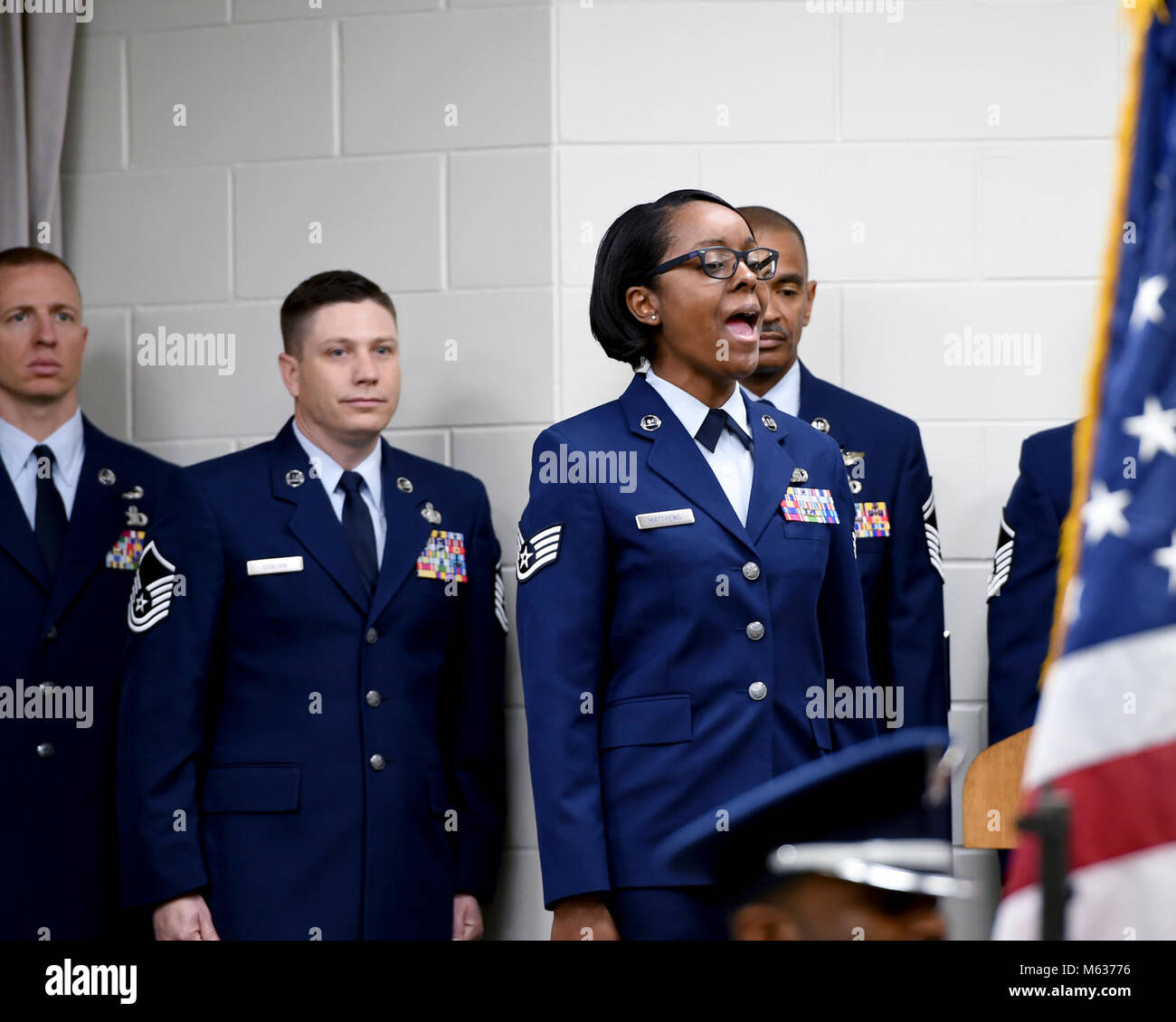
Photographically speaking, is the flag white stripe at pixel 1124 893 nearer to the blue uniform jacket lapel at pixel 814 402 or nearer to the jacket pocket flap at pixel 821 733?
the jacket pocket flap at pixel 821 733

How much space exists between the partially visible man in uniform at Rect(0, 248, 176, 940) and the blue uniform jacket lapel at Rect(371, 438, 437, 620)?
19.8 inches

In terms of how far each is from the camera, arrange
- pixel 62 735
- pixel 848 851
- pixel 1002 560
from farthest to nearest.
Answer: pixel 1002 560 < pixel 62 735 < pixel 848 851

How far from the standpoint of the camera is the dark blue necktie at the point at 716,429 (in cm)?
225

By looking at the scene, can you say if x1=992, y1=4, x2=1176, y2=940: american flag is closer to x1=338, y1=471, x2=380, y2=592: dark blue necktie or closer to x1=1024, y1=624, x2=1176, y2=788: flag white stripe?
x1=1024, y1=624, x2=1176, y2=788: flag white stripe

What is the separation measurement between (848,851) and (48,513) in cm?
213

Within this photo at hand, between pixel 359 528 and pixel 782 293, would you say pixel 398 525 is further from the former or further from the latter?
pixel 782 293

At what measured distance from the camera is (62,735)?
108 inches

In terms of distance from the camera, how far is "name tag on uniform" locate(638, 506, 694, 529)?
2.14 metres

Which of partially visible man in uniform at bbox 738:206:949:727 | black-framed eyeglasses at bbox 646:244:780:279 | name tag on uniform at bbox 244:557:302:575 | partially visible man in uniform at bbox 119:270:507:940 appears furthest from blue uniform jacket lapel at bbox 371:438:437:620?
black-framed eyeglasses at bbox 646:244:780:279

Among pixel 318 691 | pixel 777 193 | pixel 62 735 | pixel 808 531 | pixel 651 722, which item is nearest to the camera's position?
pixel 651 722

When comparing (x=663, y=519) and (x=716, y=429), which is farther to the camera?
(x=716, y=429)

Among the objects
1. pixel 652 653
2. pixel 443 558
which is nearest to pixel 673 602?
pixel 652 653
